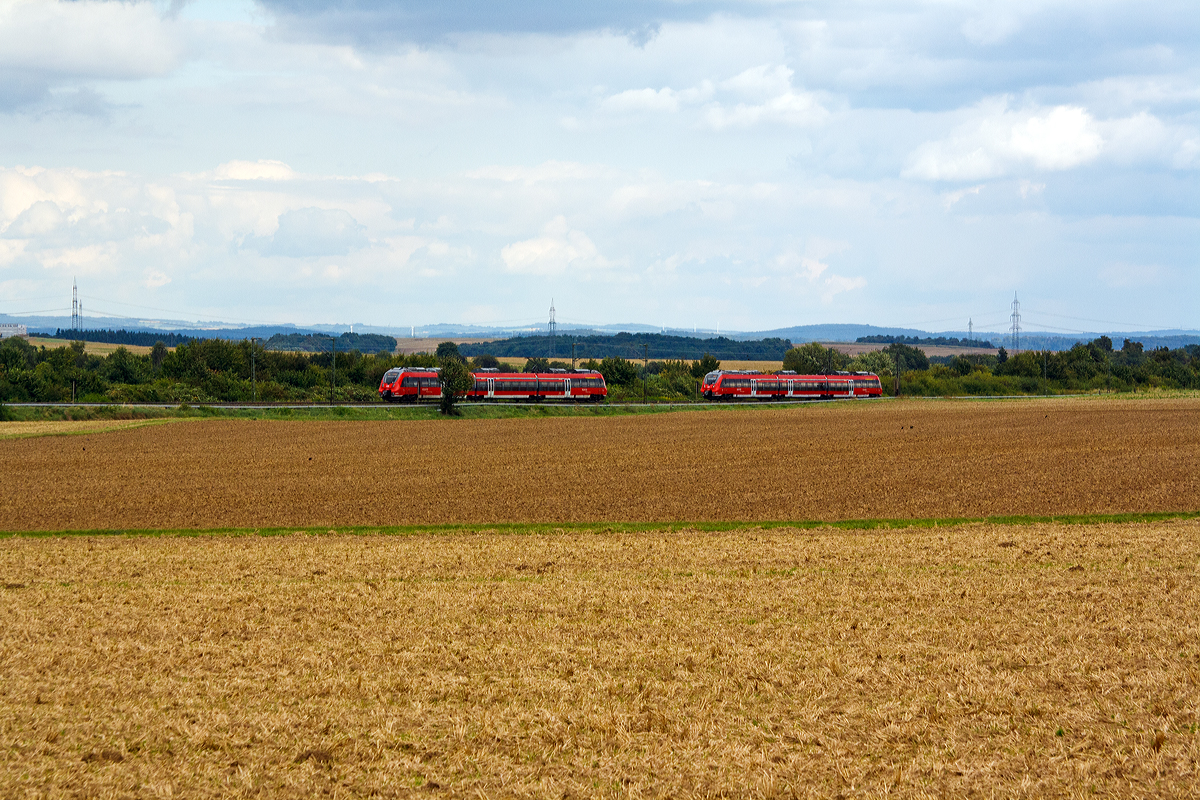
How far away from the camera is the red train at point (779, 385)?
3848 inches

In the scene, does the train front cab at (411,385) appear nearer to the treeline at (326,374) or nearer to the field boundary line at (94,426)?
the treeline at (326,374)

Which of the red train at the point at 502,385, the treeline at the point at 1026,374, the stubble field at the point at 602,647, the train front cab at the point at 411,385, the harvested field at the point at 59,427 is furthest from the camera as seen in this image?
the treeline at the point at 1026,374

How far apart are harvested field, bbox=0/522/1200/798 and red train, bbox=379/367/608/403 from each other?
63.3m

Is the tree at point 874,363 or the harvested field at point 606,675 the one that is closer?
the harvested field at point 606,675

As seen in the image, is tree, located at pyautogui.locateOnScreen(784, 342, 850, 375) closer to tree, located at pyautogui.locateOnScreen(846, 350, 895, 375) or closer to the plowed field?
tree, located at pyautogui.locateOnScreen(846, 350, 895, 375)

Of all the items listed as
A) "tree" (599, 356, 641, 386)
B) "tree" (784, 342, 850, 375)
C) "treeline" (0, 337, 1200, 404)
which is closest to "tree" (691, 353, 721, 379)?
"treeline" (0, 337, 1200, 404)

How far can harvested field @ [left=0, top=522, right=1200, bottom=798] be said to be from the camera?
371 inches

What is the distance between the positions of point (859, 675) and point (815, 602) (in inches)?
160

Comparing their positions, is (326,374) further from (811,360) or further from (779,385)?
(811,360)

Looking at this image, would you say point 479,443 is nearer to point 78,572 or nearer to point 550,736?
point 78,572

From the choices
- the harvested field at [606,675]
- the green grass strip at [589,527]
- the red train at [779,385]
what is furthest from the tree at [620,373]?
the harvested field at [606,675]

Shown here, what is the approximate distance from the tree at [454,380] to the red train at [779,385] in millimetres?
26325

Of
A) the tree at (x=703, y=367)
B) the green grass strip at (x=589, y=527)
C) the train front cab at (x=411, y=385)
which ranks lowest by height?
the green grass strip at (x=589, y=527)

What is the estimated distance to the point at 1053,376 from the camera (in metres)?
137
